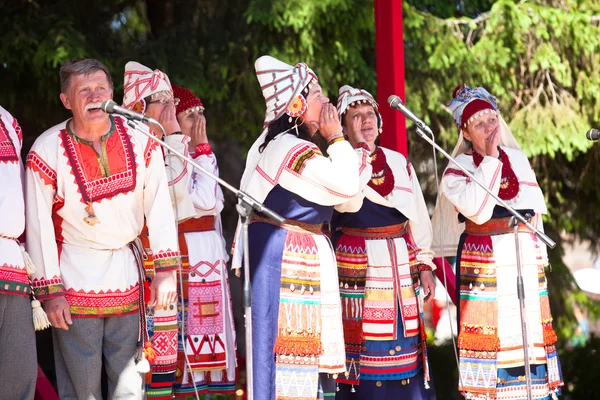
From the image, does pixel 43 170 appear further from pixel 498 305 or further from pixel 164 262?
pixel 498 305

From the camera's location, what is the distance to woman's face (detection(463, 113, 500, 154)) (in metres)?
5.23

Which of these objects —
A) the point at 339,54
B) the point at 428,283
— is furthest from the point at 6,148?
the point at 339,54

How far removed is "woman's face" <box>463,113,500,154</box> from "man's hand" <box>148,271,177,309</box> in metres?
2.07

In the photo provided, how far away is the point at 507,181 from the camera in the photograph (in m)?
5.25

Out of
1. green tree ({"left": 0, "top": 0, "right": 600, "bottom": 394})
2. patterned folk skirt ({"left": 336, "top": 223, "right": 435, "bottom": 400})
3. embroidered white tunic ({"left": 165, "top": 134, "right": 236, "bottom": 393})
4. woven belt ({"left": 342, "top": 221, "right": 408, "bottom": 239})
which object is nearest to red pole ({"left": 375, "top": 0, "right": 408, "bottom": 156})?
green tree ({"left": 0, "top": 0, "right": 600, "bottom": 394})

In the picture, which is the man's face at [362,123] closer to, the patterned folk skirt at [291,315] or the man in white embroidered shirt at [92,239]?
the patterned folk skirt at [291,315]

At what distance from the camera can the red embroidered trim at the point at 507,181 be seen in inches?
205

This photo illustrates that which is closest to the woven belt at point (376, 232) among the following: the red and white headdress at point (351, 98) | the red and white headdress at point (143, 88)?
the red and white headdress at point (351, 98)

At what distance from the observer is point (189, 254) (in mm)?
5164

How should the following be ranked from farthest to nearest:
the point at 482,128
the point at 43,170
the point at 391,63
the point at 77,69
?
1. the point at 391,63
2. the point at 482,128
3. the point at 77,69
4. the point at 43,170

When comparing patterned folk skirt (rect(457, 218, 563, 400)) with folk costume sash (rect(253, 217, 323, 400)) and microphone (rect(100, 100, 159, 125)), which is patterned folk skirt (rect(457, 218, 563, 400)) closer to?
folk costume sash (rect(253, 217, 323, 400))

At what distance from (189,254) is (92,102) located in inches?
57.6

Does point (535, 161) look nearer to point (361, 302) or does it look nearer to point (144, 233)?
point (361, 302)

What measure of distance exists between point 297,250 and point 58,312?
107cm
